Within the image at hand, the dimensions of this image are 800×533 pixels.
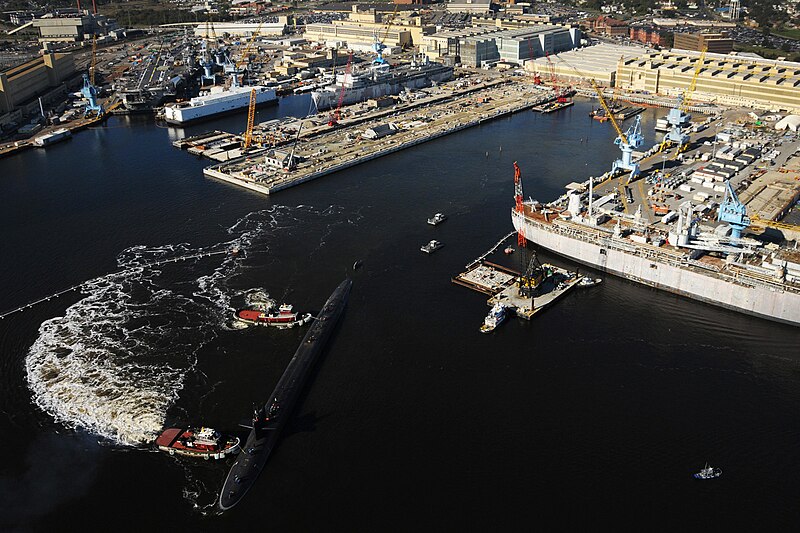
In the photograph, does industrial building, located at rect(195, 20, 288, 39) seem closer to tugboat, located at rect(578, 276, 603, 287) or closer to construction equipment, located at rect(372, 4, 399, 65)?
construction equipment, located at rect(372, 4, 399, 65)

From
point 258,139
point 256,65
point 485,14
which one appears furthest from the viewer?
point 485,14

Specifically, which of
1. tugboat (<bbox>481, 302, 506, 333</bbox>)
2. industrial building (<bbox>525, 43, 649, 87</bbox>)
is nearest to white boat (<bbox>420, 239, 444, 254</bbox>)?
tugboat (<bbox>481, 302, 506, 333</bbox>)

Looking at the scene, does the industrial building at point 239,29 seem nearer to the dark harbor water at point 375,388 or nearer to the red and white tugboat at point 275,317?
the dark harbor water at point 375,388

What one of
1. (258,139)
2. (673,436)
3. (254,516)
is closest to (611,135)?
(258,139)

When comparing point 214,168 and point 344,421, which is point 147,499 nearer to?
point 344,421

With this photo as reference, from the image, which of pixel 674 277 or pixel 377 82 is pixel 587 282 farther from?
pixel 377 82

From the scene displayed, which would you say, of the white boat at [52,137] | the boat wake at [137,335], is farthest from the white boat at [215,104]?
the boat wake at [137,335]

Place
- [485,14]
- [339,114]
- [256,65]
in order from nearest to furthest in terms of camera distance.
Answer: [339,114]
[256,65]
[485,14]
